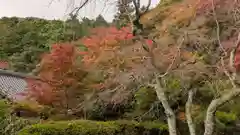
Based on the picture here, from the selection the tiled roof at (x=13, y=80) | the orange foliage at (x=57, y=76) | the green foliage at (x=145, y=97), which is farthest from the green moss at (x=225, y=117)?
the tiled roof at (x=13, y=80)

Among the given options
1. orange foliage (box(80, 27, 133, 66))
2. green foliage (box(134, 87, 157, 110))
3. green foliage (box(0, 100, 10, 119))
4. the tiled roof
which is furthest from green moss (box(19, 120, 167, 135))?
the tiled roof

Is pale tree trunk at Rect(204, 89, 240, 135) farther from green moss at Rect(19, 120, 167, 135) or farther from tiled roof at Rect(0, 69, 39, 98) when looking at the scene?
tiled roof at Rect(0, 69, 39, 98)

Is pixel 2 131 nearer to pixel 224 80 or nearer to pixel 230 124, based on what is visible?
pixel 224 80

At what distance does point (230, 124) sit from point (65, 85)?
496 centimetres

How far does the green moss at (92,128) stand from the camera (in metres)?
8.58

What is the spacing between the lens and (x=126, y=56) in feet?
35.6

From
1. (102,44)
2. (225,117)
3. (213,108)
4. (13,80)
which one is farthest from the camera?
(13,80)

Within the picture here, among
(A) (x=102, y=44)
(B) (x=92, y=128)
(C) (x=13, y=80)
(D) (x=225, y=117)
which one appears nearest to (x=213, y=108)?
(B) (x=92, y=128)

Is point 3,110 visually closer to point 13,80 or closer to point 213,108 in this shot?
point 213,108

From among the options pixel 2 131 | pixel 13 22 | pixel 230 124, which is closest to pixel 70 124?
pixel 2 131

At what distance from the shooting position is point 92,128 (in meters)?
9.20

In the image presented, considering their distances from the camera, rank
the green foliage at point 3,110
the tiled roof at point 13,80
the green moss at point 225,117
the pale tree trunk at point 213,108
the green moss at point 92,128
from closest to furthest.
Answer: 1. the pale tree trunk at point 213,108
2. the green moss at point 92,128
3. the green foliage at point 3,110
4. the green moss at point 225,117
5. the tiled roof at point 13,80

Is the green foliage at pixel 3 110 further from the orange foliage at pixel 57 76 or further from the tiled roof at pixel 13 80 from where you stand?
the tiled roof at pixel 13 80

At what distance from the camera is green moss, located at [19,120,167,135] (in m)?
8.58
